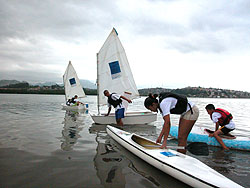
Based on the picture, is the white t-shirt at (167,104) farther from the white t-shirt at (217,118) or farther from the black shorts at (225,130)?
the black shorts at (225,130)

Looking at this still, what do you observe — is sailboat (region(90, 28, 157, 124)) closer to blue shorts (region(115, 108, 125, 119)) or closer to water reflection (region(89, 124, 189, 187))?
blue shorts (region(115, 108, 125, 119))

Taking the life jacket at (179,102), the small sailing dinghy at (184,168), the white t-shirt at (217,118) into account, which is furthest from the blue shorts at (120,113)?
the life jacket at (179,102)

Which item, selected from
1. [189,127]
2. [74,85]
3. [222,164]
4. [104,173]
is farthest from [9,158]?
[74,85]

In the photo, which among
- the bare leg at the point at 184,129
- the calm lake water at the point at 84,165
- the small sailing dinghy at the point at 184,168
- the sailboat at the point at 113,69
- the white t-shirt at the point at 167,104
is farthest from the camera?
the sailboat at the point at 113,69

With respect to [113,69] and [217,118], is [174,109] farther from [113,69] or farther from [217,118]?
[113,69]

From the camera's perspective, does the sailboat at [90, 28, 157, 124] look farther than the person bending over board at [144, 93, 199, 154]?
Yes

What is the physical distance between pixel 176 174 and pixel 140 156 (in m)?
1.47

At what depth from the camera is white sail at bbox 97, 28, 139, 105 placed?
39.2 ft

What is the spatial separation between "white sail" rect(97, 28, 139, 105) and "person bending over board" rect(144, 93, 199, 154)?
6839 millimetres

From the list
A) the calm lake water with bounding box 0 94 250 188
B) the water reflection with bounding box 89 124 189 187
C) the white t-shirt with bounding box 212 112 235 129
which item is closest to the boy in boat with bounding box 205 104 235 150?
the white t-shirt with bounding box 212 112 235 129

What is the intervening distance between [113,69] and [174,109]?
7.35 metres

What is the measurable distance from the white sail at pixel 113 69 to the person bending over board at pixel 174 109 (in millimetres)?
6839

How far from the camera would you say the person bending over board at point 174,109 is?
15.8 ft

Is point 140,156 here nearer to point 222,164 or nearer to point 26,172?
point 222,164
